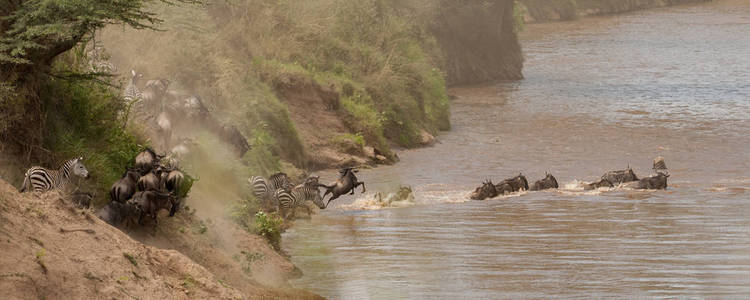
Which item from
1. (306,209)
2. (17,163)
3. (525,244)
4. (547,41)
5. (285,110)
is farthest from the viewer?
(547,41)

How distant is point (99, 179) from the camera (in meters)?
13.1

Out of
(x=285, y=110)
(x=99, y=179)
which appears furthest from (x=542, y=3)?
(x=99, y=179)

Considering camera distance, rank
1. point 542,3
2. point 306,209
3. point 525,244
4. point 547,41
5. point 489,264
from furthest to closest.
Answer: point 542,3, point 547,41, point 306,209, point 525,244, point 489,264

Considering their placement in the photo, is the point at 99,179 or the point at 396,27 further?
the point at 396,27

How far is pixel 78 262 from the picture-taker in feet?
31.9

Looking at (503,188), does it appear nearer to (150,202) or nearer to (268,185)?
(268,185)

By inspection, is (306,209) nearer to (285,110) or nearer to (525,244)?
(525,244)

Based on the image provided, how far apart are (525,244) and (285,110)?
1072 centimetres

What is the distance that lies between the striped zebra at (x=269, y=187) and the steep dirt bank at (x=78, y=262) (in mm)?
6341

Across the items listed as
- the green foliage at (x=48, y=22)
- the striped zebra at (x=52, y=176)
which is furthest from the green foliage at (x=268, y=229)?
the green foliage at (x=48, y=22)

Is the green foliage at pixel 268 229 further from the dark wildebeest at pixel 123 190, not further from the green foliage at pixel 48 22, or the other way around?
the green foliage at pixel 48 22

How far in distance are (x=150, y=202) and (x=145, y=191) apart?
5.8 inches

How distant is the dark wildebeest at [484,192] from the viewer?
22922 mm

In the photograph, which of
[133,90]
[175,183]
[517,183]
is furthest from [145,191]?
[517,183]
